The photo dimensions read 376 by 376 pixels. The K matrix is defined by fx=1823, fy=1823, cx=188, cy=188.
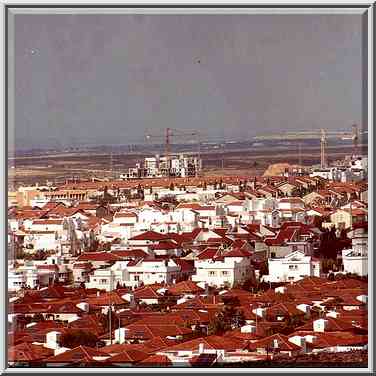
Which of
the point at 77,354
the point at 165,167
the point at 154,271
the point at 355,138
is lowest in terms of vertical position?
the point at 77,354

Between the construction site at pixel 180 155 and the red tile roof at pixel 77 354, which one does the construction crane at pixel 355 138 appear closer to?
the construction site at pixel 180 155

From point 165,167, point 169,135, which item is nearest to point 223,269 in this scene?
point 165,167

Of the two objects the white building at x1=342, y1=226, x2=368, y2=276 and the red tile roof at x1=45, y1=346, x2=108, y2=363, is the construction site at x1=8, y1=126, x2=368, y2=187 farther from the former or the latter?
the red tile roof at x1=45, y1=346, x2=108, y2=363

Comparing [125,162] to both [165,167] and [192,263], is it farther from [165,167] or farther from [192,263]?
Result: [192,263]

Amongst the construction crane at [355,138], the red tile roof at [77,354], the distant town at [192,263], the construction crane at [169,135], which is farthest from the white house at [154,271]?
the construction crane at [355,138]

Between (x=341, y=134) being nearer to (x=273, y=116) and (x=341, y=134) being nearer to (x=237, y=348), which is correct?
(x=273, y=116)

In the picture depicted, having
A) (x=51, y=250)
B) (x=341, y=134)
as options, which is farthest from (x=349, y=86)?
(x=51, y=250)

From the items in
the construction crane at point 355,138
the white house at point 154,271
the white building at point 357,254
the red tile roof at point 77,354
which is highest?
the construction crane at point 355,138
